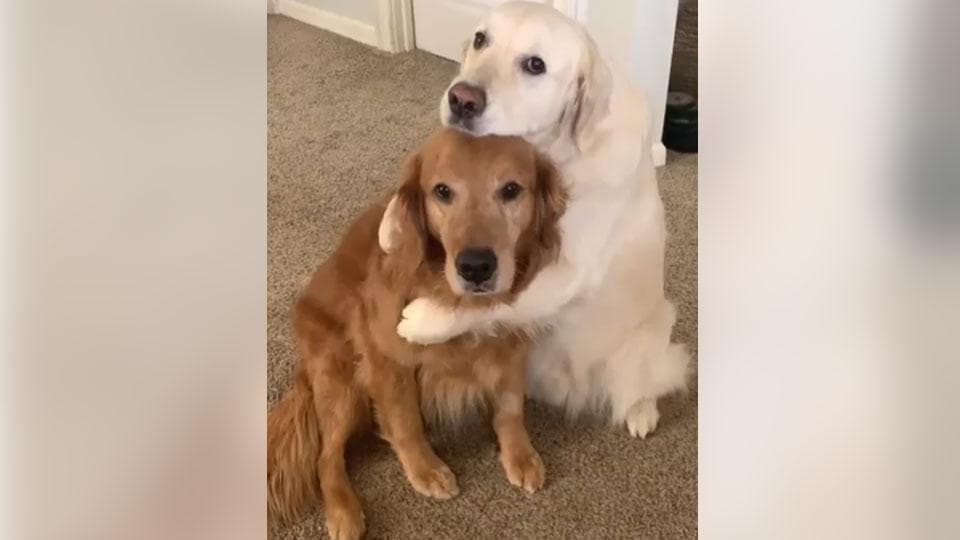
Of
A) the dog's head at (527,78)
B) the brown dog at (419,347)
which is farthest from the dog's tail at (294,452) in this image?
the dog's head at (527,78)

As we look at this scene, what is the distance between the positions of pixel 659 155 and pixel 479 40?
0.62 feet

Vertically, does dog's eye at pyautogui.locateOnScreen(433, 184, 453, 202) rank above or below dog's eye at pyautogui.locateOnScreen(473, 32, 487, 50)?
below

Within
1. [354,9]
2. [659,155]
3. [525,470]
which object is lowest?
[525,470]

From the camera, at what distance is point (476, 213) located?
2.89 feet

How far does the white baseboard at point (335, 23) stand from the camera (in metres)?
0.60

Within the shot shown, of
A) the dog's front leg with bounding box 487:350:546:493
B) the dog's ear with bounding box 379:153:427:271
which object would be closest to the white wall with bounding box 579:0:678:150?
the dog's ear with bounding box 379:153:427:271

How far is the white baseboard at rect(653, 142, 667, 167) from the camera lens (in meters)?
0.79

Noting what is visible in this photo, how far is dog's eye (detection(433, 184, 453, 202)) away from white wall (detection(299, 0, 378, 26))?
0.52 ft

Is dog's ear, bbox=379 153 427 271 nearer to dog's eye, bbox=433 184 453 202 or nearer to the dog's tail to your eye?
dog's eye, bbox=433 184 453 202

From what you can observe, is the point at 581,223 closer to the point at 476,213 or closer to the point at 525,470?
the point at 476,213

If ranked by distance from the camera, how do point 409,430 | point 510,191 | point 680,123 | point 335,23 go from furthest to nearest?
1. point 409,430
2. point 510,191
3. point 335,23
4. point 680,123

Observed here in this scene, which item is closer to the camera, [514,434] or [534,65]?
[534,65]

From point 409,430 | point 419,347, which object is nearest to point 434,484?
point 409,430

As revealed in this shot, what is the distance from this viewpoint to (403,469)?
1.09 metres
